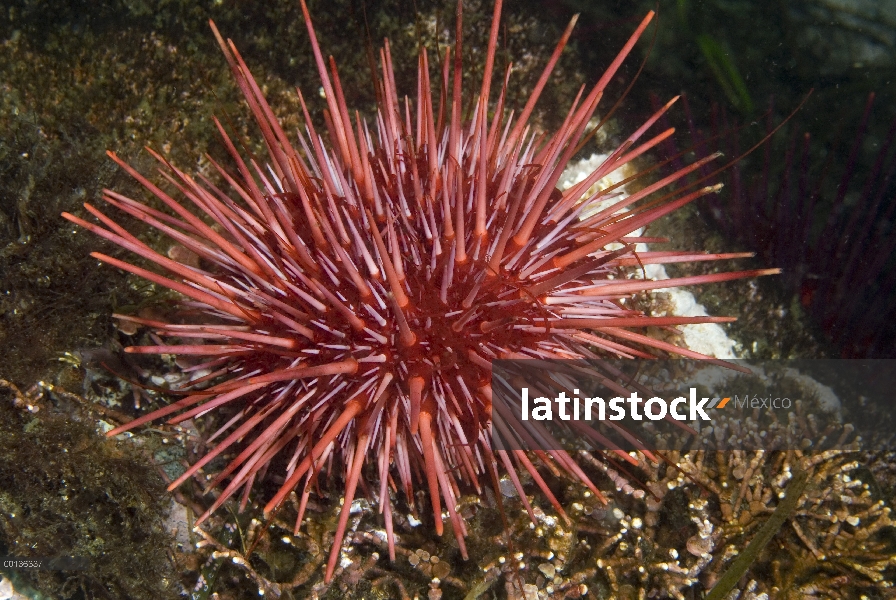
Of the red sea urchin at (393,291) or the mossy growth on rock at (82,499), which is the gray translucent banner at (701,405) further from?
the mossy growth on rock at (82,499)

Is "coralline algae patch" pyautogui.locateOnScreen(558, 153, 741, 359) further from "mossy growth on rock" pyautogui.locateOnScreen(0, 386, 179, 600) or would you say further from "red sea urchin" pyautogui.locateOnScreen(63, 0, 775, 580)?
"mossy growth on rock" pyautogui.locateOnScreen(0, 386, 179, 600)

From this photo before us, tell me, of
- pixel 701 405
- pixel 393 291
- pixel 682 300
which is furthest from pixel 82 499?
pixel 682 300

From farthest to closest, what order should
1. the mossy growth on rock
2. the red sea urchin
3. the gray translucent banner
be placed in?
the mossy growth on rock
the gray translucent banner
the red sea urchin

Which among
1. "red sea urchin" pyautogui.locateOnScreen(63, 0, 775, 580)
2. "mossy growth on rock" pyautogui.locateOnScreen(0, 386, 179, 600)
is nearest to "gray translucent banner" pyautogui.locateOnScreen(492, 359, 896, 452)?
"red sea urchin" pyautogui.locateOnScreen(63, 0, 775, 580)

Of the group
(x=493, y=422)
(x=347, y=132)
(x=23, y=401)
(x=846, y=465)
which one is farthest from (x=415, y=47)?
(x=846, y=465)

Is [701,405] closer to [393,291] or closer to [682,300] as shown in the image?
[682,300]
